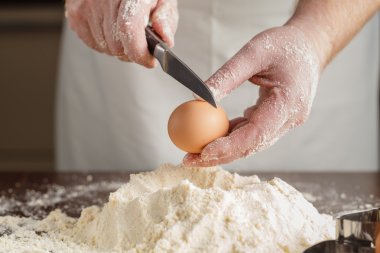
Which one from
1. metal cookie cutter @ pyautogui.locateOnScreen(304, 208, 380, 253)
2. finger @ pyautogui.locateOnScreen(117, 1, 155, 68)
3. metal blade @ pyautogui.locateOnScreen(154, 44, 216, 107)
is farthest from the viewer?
finger @ pyautogui.locateOnScreen(117, 1, 155, 68)

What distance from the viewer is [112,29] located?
4.57 ft

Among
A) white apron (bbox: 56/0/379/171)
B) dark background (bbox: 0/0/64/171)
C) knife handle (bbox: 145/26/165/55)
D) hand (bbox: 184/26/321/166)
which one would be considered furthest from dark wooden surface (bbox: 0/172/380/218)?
dark background (bbox: 0/0/64/171)

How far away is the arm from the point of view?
127 cm

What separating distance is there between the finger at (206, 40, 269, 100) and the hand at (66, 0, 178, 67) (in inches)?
6.0

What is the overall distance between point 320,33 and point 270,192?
1.51 feet

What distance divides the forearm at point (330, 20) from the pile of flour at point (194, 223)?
1.24 ft

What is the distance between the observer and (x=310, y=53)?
4.62 ft

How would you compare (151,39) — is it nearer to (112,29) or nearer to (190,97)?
(112,29)

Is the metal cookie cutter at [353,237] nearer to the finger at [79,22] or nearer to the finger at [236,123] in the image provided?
the finger at [236,123]

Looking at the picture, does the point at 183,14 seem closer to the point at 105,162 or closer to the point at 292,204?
the point at 105,162

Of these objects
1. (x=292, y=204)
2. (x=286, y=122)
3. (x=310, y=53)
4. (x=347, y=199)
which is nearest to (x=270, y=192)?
(x=292, y=204)

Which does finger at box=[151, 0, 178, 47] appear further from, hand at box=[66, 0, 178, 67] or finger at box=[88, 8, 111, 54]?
finger at box=[88, 8, 111, 54]

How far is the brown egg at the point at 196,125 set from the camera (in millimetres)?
1234

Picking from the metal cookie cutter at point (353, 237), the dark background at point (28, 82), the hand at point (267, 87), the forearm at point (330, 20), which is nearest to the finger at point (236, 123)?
the hand at point (267, 87)
